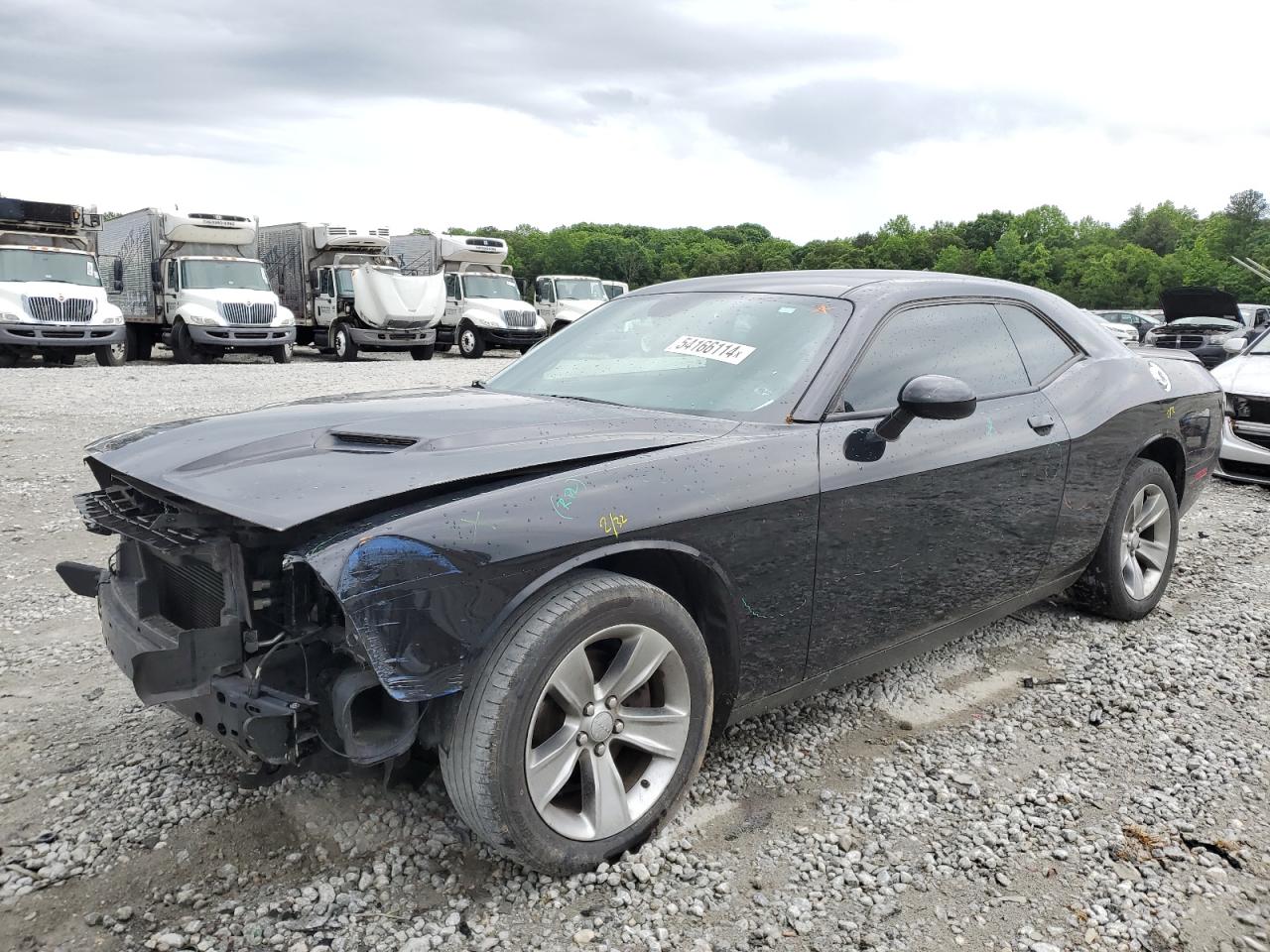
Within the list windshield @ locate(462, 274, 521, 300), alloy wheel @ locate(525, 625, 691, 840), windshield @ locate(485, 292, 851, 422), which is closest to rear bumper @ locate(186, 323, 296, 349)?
windshield @ locate(462, 274, 521, 300)

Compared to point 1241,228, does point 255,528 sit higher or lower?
lower

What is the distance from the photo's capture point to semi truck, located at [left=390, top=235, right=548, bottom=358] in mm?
23359

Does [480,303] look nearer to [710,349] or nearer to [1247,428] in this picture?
[1247,428]

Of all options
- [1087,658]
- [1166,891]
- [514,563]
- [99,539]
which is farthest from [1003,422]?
[99,539]

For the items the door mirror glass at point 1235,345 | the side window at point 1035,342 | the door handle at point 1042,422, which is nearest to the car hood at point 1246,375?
the door mirror glass at point 1235,345

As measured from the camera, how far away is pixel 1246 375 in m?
8.15

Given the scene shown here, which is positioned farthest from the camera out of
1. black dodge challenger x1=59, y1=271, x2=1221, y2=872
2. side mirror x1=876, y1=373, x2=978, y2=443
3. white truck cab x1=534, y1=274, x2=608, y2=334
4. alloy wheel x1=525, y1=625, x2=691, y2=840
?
white truck cab x1=534, y1=274, x2=608, y2=334

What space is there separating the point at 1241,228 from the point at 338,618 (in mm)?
76361

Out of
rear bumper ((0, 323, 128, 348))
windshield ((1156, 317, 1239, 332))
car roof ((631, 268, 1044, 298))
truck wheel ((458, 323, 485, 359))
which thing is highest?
car roof ((631, 268, 1044, 298))

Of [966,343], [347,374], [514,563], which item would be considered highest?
[966,343]

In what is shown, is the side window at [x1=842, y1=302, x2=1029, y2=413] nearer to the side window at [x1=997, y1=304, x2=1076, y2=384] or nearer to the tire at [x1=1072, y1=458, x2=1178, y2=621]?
the side window at [x1=997, y1=304, x2=1076, y2=384]

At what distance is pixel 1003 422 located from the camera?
3.63 m

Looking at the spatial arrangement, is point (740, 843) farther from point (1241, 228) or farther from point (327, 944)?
point (1241, 228)

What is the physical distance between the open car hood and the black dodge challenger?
34.8 ft
